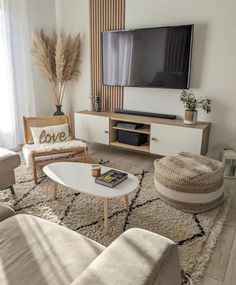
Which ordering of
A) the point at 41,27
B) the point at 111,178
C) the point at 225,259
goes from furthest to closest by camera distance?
the point at 41,27
the point at 111,178
the point at 225,259

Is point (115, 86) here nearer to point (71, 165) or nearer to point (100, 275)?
point (71, 165)

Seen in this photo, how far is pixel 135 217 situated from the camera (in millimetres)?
2107

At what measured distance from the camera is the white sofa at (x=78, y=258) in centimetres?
91

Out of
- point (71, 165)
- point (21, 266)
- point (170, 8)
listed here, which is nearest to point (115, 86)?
point (170, 8)

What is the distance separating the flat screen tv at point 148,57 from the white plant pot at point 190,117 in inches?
13.4

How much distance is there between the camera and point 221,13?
9.28ft

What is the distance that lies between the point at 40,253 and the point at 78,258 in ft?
0.60

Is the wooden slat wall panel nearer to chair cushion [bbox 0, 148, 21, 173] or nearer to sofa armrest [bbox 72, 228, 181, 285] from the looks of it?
chair cushion [bbox 0, 148, 21, 173]

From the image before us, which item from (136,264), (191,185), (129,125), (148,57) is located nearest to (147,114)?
(129,125)

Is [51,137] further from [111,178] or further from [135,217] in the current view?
[135,217]

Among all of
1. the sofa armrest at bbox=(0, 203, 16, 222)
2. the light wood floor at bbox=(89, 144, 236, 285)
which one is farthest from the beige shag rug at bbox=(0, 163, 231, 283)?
the sofa armrest at bbox=(0, 203, 16, 222)

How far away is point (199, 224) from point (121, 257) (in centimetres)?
122

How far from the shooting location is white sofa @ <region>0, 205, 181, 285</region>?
2.99ft

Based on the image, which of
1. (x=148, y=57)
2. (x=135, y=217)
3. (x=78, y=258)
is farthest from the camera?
(x=148, y=57)
